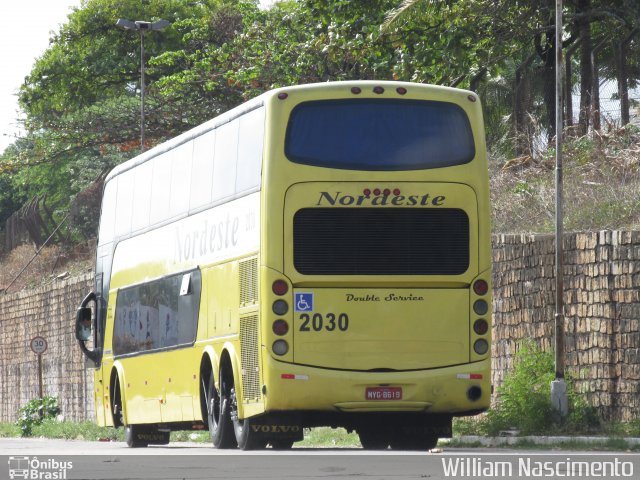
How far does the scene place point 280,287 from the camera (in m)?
17.7

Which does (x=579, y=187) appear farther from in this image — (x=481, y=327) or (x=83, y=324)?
(x=481, y=327)

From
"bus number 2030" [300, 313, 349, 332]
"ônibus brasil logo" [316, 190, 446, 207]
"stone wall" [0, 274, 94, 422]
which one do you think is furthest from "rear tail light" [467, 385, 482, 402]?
"stone wall" [0, 274, 94, 422]

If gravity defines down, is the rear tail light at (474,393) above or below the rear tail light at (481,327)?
below

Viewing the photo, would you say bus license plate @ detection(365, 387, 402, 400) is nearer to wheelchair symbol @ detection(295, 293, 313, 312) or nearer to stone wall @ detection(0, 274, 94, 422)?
wheelchair symbol @ detection(295, 293, 313, 312)

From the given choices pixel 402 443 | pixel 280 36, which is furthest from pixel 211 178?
pixel 280 36

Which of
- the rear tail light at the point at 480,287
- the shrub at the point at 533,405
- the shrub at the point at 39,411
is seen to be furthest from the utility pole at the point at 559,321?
the shrub at the point at 39,411

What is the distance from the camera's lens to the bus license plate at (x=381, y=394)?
17797 millimetres

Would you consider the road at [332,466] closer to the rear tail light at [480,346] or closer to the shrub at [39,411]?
the rear tail light at [480,346]

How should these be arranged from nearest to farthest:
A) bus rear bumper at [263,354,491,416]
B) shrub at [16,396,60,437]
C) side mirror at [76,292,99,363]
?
bus rear bumper at [263,354,491,416], side mirror at [76,292,99,363], shrub at [16,396,60,437]

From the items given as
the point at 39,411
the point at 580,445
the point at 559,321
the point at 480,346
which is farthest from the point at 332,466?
the point at 39,411

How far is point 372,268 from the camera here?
1797 cm

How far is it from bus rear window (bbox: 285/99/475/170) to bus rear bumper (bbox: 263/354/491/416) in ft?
7.38

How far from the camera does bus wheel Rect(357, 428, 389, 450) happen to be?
67.2 ft

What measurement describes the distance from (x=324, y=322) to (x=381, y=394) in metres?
0.99
